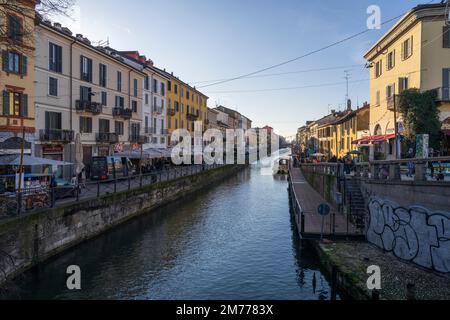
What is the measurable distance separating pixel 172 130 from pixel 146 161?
50.1 ft

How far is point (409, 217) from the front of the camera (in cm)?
1279

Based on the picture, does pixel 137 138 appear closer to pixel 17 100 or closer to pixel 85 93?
pixel 85 93

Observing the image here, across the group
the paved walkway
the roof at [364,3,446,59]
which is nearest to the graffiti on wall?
the paved walkway

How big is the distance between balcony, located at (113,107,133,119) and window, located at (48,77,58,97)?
30.8ft

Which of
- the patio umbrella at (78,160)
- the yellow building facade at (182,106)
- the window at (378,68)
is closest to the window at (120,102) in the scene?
the yellow building facade at (182,106)

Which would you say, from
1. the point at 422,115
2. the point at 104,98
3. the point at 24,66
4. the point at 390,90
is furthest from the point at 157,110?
the point at 422,115

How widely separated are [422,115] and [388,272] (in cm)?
1416

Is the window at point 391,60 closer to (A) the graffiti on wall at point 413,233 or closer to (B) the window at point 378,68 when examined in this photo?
(B) the window at point 378,68

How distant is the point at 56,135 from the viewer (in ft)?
94.7

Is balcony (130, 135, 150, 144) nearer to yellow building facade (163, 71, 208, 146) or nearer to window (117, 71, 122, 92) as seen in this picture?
window (117, 71, 122, 92)

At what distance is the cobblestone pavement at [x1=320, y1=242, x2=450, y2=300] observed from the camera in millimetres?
10141

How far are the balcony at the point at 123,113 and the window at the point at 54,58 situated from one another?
30.4 feet

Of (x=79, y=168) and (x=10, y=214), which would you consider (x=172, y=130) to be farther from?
(x=10, y=214)

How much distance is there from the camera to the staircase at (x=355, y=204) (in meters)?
17.4
